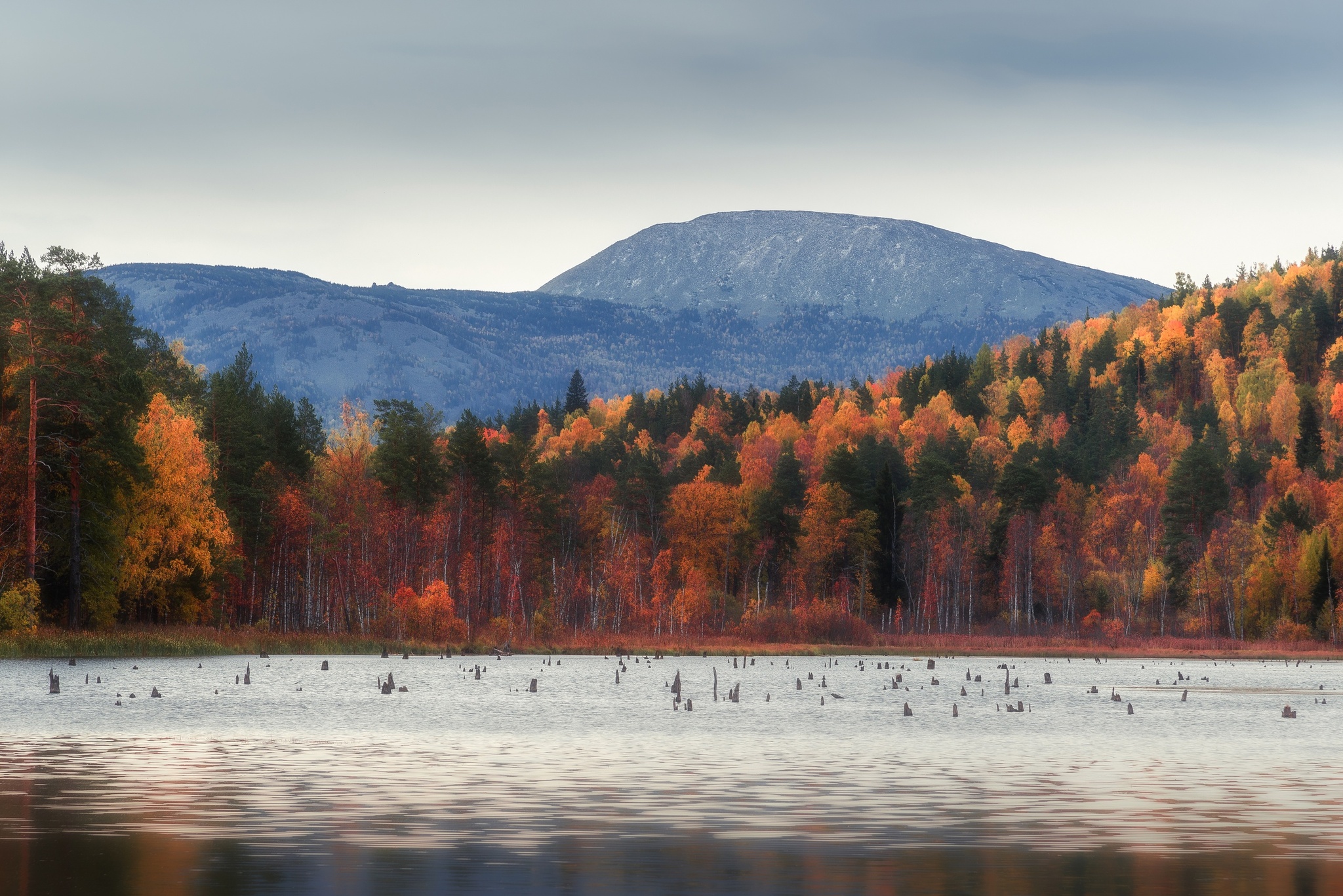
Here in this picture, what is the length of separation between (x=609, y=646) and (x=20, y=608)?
43.9 m

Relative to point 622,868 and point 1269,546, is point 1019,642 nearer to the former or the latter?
point 1269,546

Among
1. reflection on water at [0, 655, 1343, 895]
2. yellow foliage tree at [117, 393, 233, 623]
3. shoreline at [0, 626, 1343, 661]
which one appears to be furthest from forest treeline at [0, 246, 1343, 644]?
reflection on water at [0, 655, 1343, 895]

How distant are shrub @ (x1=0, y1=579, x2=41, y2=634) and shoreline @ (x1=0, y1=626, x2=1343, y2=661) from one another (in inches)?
20.6

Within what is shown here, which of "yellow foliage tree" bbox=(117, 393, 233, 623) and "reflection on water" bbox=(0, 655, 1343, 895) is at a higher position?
"yellow foliage tree" bbox=(117, 393, 233, 623)

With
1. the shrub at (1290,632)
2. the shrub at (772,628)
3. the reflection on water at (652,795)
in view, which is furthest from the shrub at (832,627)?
the reflection on water at (652,795)

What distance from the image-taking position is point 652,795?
1041 inches

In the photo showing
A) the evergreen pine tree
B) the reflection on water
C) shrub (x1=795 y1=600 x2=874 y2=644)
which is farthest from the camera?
the evergreen pine tree

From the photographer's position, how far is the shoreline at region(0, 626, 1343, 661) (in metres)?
80.0

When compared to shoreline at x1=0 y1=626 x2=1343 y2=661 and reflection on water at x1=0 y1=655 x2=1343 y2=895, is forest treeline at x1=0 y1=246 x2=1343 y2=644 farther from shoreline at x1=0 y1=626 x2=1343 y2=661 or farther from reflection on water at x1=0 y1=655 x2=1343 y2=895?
reflection on water at x1=0 y1=655 x2=1343 y2=895

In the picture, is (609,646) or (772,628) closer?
(609,646)

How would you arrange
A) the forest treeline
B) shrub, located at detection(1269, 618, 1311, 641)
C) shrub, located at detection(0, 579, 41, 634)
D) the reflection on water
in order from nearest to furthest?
the reflection on water < shrub, located at detection(0, 579, 41, 634) < the forest treeline < shrub, located at detection(1269, 618, 1311, 641)

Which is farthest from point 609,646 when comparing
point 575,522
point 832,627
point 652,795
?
point 652,795

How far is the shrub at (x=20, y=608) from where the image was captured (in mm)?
73938

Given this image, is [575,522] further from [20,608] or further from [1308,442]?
[1308,442]
